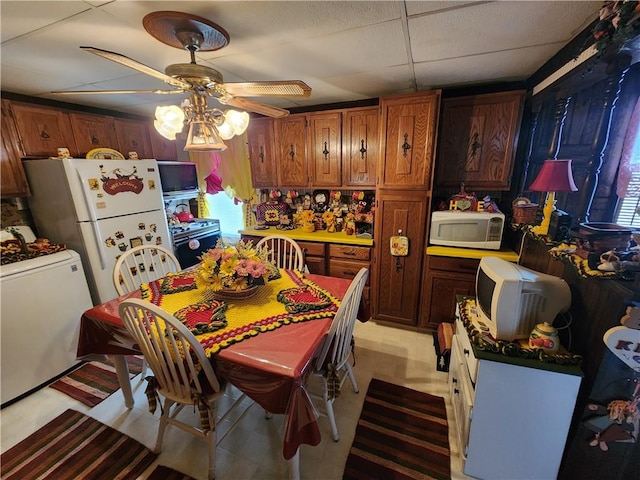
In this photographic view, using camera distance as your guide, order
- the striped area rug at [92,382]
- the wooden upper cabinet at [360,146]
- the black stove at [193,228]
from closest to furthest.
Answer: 1. the striped area rug at [92,382]
2. the wooden upper cabinet at [360,146]
3. the black stove at [193,228]

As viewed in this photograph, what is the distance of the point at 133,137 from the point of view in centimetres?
303

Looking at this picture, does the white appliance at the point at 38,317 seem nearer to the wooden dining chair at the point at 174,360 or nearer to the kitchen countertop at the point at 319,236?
the wooden dining chair at the point at 174,360

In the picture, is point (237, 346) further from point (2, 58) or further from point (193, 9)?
point (2, 58)

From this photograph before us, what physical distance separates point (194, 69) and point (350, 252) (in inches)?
77.4

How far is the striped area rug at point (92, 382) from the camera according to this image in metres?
1.89

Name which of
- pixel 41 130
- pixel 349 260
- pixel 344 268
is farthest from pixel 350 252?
pixel 41 130

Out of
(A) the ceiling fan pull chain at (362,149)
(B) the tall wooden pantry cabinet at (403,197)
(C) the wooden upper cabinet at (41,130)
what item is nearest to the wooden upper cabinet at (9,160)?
(C) the wooden upper cabinet at (41,130)

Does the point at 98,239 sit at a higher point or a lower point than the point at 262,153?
lower

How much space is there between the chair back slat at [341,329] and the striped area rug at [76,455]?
1.18 metres

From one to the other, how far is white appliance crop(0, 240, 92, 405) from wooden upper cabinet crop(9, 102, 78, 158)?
1059 millimetres

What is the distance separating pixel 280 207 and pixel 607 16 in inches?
111

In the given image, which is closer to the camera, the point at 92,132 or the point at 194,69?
the point at 194,69

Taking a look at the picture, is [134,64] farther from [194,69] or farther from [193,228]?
[193,228]

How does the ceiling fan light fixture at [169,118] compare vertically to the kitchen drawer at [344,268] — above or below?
above
